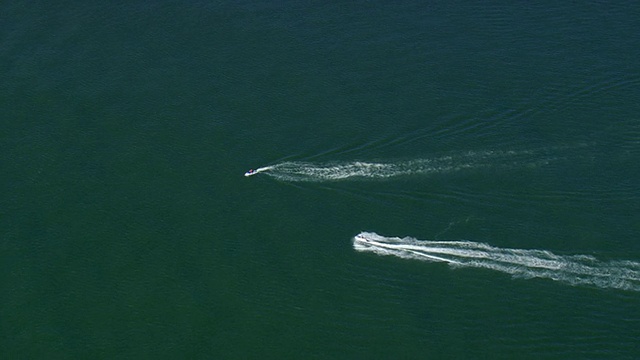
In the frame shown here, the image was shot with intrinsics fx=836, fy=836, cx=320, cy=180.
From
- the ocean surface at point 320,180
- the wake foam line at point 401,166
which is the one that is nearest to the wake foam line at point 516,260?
the ocean surface at point 320,180

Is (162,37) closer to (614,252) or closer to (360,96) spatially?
(360,96)

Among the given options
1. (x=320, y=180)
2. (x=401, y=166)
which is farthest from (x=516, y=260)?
(x=320, y=180)

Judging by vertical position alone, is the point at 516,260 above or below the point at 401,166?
below

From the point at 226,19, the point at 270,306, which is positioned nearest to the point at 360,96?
the point at 226,19

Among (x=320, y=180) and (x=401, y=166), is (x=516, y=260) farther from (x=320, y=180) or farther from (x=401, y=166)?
(x=320, y=180)

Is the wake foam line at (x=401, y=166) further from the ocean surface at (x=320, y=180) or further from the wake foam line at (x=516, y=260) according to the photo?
the wake foam line at (x=516, y=260)

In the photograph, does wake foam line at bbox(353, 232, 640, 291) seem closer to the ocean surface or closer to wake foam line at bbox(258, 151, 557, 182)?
the ocean surface

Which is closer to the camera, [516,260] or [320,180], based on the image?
[516,260]
